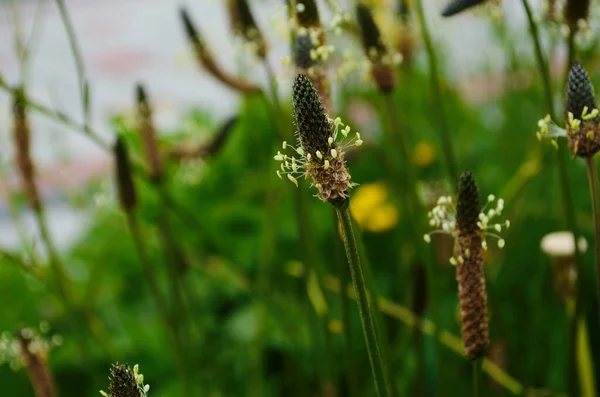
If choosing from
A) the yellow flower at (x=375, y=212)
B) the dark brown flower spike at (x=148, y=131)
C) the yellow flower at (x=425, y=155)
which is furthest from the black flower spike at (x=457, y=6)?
the yellow flower at (x=425, y=155)

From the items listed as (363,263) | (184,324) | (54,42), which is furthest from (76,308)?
(54,42)

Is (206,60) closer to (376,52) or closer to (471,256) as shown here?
(376,52)

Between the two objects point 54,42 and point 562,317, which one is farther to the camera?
point 54,42

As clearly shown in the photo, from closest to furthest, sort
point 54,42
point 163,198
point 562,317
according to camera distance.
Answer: point 163,198, point 562,317, point 54,42

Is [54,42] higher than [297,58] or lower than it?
higher

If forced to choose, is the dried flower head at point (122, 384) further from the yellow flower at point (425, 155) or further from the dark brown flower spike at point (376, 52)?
the yellow flower at point (425, 155)

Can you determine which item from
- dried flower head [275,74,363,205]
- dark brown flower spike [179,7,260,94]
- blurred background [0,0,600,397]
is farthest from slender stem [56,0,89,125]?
dried flower head [275,74,363,205]

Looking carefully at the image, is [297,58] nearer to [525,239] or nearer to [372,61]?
[372,61]
